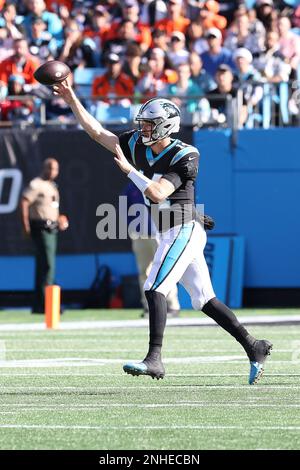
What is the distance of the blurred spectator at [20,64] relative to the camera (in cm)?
1805

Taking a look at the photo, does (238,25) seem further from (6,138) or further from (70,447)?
(70,447)

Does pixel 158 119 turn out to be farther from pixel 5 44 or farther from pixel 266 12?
pixel 5 44

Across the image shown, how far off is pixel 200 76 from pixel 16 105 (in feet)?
8.64

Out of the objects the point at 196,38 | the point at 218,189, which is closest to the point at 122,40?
the point at 196,38

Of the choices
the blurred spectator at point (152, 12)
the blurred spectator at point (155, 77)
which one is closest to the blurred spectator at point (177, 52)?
the blurred spectator at point (155, 77)

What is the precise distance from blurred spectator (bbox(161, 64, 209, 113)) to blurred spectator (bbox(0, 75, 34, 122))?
2018mm

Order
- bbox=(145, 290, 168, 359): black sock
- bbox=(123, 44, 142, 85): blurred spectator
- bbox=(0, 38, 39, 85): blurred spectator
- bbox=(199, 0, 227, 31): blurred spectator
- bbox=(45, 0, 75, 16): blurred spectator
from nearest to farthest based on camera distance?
bbox=(145, 290, 168, 359): black sock < bbox=(123, 44, 142, 85): blurred spectator < bbox=(0, 38, 39, 85): blurred spectator < bbox=(199, 0, 227, 31): blurred spectator < bbox=(45, 0, 75, 16): blurred spectator

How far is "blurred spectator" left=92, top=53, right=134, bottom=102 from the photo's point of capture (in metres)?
17.7

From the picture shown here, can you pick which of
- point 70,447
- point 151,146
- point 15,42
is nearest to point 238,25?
point 15,42

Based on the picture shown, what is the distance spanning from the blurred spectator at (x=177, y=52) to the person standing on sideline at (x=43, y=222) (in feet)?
8.08

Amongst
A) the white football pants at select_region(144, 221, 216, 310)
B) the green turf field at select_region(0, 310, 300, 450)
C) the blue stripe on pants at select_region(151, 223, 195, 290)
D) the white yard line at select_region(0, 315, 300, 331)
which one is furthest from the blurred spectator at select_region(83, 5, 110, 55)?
the blue stripe on pants at select_region(151, 223, 195, 290)

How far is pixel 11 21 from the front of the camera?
19.4m

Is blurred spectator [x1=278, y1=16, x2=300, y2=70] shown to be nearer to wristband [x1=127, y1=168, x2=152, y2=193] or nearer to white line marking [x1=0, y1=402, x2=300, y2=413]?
wristband [x1=127, y1=168, x2=152, y2=193]
